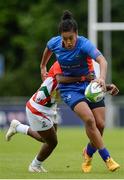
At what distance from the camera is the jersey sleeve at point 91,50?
12695 millimetres

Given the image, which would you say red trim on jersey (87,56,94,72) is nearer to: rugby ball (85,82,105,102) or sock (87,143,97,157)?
rugby ball (85,82,105,102)

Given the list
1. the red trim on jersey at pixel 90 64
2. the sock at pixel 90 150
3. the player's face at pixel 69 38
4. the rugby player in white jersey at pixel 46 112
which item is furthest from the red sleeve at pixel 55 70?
the sock at pixel 90 150

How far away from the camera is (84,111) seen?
1278 cm

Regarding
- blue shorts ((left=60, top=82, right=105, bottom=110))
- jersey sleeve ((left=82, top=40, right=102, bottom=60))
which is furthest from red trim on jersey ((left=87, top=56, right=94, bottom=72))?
jersey sleeve ((left=82, top=40, right=102, bottom=60))

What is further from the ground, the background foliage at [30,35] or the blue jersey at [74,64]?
the blue jersey at [74,64]

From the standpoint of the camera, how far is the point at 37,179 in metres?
12.0

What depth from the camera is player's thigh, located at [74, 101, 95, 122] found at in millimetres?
12734

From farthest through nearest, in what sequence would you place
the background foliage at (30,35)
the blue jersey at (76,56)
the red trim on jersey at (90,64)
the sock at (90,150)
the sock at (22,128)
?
1. the background foliage at (30,35)
2. the sock at (22,128)
3. the sock at (90,150)
4. the red trim on jersey at (90,64)
5. the blue jersey at (76,56)

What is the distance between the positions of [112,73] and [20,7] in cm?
679

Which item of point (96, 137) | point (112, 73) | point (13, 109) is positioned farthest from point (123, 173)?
point (112, 73)

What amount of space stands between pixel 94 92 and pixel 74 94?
0.53 m

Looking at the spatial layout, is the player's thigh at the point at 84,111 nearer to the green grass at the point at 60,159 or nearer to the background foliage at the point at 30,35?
the green grass at the point at 60,159

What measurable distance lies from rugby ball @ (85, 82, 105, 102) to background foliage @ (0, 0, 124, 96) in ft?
118

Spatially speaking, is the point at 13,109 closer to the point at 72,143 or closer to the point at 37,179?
the point at 72,143
